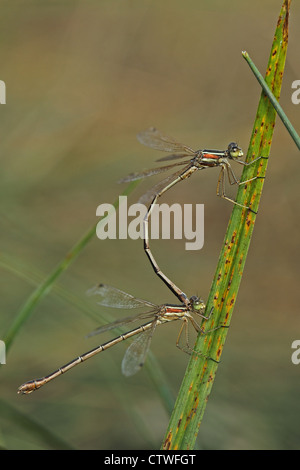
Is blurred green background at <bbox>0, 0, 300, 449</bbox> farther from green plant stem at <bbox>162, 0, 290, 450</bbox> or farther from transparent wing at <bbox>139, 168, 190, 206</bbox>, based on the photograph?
green plant stem at <bbox>162, 0, 290, 450</bbox>

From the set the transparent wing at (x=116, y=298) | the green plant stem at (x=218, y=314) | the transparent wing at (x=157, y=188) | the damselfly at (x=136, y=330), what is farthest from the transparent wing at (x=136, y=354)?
the green plant stem at (x=218, y=314)

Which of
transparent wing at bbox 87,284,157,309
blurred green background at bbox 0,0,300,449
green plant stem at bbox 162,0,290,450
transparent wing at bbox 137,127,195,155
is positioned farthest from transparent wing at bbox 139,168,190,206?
green plant stem at bbox 162,0,290,450

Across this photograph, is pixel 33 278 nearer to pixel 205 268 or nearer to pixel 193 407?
pixel 193 407

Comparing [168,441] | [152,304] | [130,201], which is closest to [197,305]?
[152,304]

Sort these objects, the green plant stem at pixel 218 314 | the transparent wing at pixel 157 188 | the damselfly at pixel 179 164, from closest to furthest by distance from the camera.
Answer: the green plant stem at pixel 218 314
the damselfly at pixel 179 164
the transparent wing at pixel 157 188

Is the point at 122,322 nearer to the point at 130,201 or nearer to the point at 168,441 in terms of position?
the point at 168,441

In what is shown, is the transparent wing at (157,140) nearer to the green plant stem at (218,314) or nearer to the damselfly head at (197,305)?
the damselfly head at (197,305)
